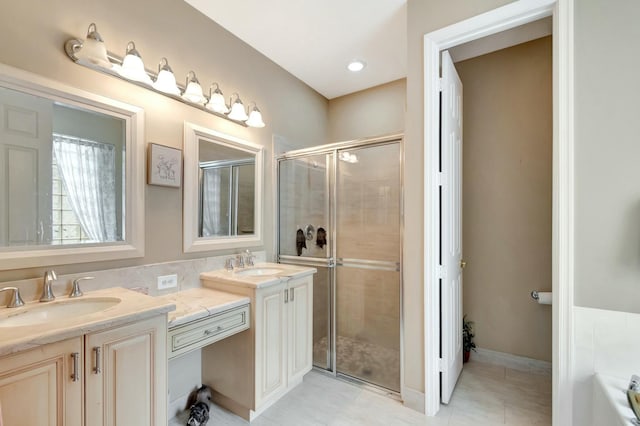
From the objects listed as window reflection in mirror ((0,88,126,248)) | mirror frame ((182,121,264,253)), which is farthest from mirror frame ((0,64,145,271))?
mirror frame ((182,121,264,253))

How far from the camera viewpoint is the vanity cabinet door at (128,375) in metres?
1.08

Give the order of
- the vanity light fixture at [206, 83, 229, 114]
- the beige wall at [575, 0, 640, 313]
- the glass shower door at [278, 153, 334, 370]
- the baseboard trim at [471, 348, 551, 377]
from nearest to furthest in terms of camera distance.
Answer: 1. the beige wall at [575, 0, 640, 313]
2. the vanity light fixture at [206, 83, 229, 114]
3. the baseboard trim at [471, 348, 551, 377]
4. the glass shower door at [278, 153, 334, 370]

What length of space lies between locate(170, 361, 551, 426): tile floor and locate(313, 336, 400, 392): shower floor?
0.13m

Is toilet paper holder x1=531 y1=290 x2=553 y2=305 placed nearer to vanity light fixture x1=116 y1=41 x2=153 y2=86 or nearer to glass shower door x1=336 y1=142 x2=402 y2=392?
glass shower door x1=336 y1=142 x2=402 y2=392

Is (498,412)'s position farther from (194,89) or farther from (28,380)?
(194,89)

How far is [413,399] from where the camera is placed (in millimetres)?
1947

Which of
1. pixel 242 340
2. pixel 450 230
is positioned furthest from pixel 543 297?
pixel 242 340

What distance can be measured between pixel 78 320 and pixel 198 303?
0.65 metres

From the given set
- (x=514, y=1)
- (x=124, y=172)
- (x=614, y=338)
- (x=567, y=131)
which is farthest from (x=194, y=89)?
(x=614, y=338)

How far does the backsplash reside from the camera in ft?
4.28

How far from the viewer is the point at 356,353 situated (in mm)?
2453

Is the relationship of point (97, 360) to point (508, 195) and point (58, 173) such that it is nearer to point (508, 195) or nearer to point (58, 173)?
point (58, 173)

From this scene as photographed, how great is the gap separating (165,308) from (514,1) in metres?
2.46

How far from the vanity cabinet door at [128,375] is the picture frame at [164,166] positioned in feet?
2.91
